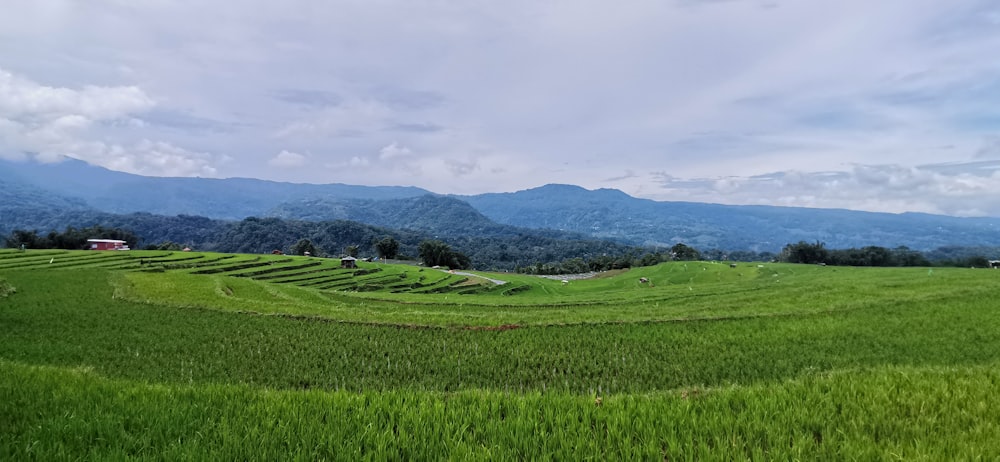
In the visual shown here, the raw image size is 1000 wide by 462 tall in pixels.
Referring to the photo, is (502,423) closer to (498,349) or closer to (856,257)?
(498,349)

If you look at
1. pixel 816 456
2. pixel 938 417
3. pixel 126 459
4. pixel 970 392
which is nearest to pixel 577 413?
pixel 816 456

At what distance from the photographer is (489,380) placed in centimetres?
994

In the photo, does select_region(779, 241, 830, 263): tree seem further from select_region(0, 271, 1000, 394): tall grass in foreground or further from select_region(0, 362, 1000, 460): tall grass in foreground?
select_region(0, 362, 1000, 460): tall grass in foreground

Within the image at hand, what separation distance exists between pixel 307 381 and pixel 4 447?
6.64 meters

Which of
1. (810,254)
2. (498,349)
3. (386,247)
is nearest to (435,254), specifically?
(386,247)

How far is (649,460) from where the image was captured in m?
3.74

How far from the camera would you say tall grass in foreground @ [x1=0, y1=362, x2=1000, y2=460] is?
12.3 ft

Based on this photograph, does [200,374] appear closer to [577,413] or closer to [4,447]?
[4,447]

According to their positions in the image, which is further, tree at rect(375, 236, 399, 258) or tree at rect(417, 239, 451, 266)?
tree at rect(375, 236, 399, 258)

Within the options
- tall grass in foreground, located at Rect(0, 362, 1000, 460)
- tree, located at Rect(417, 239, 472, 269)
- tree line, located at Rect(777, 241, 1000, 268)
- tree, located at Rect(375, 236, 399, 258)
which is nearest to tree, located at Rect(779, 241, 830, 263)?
tree line, located at Rect(777, 241, 1000, 268)

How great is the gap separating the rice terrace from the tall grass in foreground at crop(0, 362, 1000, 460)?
2 cm

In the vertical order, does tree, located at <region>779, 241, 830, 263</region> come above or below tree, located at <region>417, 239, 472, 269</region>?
above

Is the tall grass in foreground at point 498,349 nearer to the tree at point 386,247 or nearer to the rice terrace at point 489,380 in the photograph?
the rice terrace at point 489,380

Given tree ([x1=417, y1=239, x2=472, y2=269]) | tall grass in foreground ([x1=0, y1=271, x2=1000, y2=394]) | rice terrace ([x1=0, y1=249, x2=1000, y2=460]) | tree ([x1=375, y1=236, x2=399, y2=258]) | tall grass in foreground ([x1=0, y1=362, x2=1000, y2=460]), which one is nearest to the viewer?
tall grass in foreground ([x1=0, y1=362, x2=1000, y2=460])
